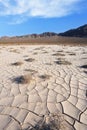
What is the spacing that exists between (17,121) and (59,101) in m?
1.51

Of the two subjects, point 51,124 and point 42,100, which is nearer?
point 51,124

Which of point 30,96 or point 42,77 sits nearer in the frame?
point 30,96

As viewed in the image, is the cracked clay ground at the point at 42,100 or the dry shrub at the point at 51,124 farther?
the cracked clay ground at the point at 42,100

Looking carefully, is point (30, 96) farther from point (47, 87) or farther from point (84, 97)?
point (84, 97)

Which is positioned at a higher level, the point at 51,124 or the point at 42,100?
the point at 51,124

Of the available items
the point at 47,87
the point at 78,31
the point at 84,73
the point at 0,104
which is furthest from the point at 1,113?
the point at 78,31

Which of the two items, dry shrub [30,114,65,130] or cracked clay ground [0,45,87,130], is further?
cracked clay ground [0,45,87,130]

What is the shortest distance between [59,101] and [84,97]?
0.83 m

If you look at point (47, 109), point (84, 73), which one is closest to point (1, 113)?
point (47, 109)

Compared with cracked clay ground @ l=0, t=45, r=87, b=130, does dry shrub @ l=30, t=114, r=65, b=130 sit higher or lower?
higher

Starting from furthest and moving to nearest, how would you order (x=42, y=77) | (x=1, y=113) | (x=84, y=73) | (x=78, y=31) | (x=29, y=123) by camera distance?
(x=78, y=31), (x=84, y=73), (x=42, y=77), (x=1, y=113), (x=29, y=123)

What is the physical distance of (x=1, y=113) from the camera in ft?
18.3

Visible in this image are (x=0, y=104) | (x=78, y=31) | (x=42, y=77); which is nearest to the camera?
(x=0, y=104)

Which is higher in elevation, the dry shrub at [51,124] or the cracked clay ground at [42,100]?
the dry shrub at [51,124]
